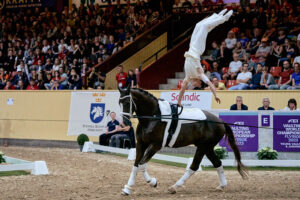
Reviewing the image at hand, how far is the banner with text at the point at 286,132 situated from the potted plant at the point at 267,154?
1.10 feet

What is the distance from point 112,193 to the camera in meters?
9.63

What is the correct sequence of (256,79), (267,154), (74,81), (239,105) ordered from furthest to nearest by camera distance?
(74,81) < (256,79) < (239,105) < (267,154)

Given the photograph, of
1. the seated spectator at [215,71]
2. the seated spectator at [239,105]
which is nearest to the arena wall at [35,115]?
the seated spectator at [215,71]

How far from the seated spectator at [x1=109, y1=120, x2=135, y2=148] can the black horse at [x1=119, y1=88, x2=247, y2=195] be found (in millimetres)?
6266

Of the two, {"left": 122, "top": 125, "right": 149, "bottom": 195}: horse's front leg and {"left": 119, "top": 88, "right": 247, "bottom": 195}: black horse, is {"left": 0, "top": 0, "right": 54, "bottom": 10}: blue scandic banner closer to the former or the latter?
{"left": 119, "top": 88, "right": 247, "bottom": 195}: black horse

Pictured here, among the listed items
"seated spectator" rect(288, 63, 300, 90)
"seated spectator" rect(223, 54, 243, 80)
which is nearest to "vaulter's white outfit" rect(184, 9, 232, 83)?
"seated spectator" rect(288, 63, 300, 90)

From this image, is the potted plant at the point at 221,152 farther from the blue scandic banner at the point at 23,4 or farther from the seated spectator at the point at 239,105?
the blue scandic banner at the point at 23,4

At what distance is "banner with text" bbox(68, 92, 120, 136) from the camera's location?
1803cm

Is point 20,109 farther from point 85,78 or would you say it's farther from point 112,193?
point 112,193

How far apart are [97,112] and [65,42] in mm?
8952

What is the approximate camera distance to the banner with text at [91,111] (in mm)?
18031

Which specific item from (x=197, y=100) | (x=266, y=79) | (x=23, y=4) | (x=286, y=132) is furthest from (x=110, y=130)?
(x=23, y=4)

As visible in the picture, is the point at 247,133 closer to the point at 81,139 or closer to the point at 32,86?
the point at 81,139

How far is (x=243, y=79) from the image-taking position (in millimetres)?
17062
